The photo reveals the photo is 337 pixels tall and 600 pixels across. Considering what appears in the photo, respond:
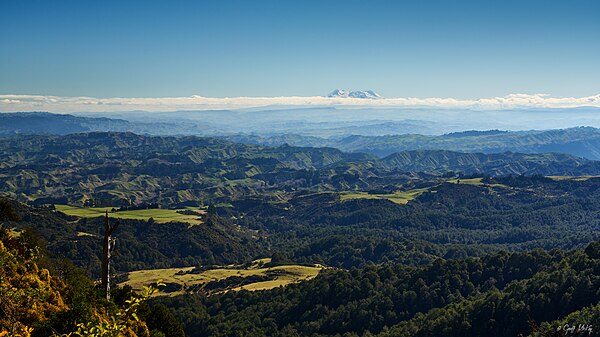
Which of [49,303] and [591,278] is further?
[591,278]

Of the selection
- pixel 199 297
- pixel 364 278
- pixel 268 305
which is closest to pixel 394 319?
pixel 364 278

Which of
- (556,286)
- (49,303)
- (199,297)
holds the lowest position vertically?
(199,297)

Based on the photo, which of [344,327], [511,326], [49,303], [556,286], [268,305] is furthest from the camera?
[268,305]

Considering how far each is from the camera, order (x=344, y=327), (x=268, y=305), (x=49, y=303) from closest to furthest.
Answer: (x=49, y=303) → (x=344, y=327) → (x=268, y=305)

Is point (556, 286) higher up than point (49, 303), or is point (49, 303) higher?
point (49, 303)

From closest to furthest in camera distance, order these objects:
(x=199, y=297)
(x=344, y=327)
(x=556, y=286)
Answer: (x=556, y=286) < (x=344, y=327) < (x=199, y=297)

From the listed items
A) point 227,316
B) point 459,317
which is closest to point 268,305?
point 227,316

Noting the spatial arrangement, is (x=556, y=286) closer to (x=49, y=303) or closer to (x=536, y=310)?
(x=536, y=310)

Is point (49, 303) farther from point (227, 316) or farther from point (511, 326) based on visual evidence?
point (227, 316)

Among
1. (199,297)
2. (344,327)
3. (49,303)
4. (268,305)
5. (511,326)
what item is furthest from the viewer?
(199,297)
